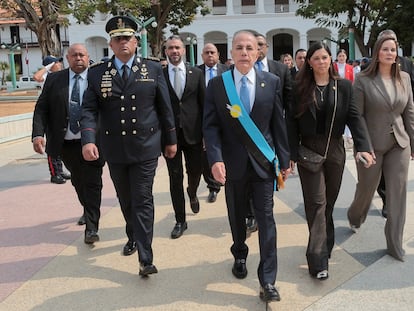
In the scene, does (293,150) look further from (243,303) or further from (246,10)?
(246,10)

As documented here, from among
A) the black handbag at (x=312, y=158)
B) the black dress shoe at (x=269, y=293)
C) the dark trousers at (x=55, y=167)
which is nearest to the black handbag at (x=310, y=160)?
the black handbag at (x=312, y=158)

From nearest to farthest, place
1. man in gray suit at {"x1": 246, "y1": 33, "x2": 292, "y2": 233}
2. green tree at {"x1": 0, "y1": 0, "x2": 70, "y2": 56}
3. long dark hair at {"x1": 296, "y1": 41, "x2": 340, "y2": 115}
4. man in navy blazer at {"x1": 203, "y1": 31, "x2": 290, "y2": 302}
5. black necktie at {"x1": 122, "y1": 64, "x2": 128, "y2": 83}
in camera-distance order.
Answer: man in navy blazer at {"x1": 203, "y1": 31, "x2": 290, "y2": 302} < long dark hair at {"x1": 296, "y1": 41, "x2": 340, "y2": 115} < black necktie at {"x1": 122, "y1": 64, "x2": 128, "y2": 83} < man in gray suit at {"x1": 246, "y1": 33, "x2": 292, "y2": 233} < green tree at {"x1": 0, "y1": 0, "x2": 70, "y2": 56}

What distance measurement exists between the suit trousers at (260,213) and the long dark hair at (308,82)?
66cm

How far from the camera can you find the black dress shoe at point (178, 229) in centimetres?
509

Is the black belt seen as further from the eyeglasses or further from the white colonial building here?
the white colonial building

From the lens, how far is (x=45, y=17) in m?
18.9

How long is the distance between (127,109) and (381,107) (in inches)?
83.2

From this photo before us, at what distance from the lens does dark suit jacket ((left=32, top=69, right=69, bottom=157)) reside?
5098 millimetres

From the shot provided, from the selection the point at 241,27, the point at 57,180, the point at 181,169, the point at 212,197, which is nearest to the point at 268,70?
the point at 181,169

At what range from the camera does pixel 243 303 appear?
11.8ft

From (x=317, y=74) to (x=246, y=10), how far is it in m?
50.0

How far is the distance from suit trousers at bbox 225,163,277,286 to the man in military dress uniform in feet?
2.31

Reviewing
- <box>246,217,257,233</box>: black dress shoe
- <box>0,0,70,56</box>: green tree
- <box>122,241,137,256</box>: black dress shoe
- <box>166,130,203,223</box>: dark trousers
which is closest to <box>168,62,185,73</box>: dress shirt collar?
<box>166,130,203,223</box>: dark trousers

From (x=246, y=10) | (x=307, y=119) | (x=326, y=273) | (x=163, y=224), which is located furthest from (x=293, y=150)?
(x=246, y=10)
